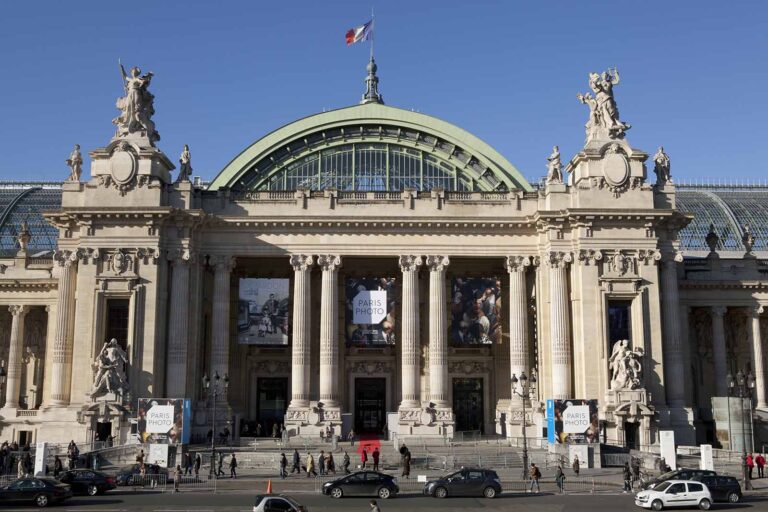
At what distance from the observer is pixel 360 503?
107ft

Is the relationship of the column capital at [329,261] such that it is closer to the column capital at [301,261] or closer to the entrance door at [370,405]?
the column capital at [301,261]

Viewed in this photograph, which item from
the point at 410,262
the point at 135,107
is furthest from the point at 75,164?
the point at 410,262

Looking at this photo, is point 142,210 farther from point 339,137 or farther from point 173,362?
point 339,137

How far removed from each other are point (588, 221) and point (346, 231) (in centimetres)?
1606

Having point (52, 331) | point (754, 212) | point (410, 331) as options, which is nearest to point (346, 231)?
point (410, 331)

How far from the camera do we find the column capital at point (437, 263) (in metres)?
56.3

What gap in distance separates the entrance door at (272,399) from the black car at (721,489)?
34.5m

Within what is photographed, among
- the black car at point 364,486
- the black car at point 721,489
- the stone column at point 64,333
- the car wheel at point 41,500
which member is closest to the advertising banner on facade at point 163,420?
the stone column at point 64,333

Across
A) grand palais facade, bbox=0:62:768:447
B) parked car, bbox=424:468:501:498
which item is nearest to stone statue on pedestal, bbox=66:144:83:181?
grand palais facade, bbox=0:62:768:447

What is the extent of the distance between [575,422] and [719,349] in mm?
19521

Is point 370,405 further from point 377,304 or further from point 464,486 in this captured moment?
point 464,486

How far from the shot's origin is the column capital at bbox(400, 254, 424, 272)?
5631 cm

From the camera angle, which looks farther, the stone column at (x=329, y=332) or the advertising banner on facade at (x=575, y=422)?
the stone column at (x=329, y=332)

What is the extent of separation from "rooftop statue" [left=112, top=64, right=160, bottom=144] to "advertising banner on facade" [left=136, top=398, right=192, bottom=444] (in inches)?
726
